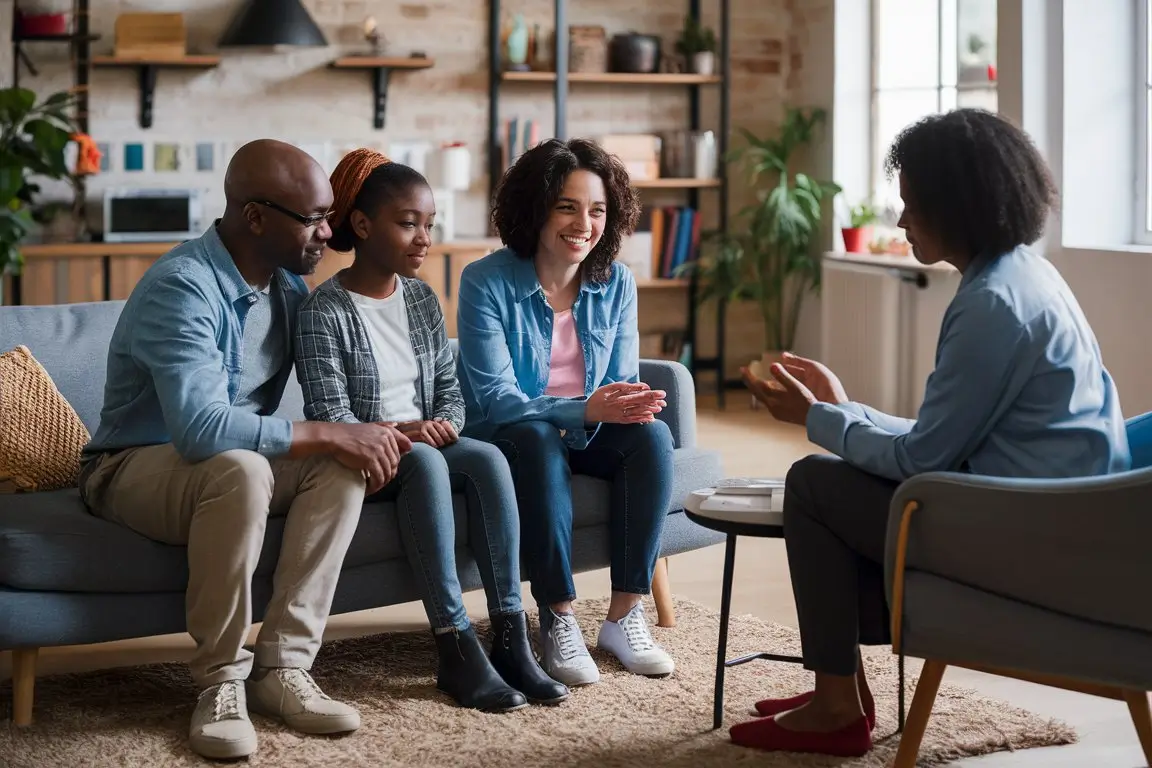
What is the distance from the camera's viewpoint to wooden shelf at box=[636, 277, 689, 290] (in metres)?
6.82

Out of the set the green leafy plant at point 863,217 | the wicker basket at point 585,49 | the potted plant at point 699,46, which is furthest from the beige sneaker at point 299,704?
the potted plant at point 699,46

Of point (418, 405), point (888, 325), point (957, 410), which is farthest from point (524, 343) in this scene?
point (888, 325)

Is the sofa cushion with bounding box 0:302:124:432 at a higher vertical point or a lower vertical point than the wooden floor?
higher

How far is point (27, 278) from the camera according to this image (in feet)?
19.2

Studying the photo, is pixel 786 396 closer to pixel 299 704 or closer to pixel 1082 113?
pixel 299 704

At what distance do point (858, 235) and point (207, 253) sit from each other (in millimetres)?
4171

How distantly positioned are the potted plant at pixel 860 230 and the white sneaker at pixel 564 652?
3.86 meters

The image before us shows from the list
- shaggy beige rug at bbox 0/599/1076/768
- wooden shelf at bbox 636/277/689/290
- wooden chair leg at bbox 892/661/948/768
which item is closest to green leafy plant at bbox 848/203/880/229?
wooden shelf at bbox 636/277/689/290

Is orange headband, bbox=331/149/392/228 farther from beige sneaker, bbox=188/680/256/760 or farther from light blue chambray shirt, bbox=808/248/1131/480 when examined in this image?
light blue chambray shirt, bbox=808/248/1131/480

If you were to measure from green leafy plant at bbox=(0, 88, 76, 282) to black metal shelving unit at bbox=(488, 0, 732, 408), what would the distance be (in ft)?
6.58

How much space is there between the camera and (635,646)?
9.45 ft

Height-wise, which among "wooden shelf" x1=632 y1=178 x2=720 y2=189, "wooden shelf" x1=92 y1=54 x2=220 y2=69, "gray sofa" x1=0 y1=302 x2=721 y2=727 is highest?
"wooden shelf" x1=92 y1=54 x2=220 y2=69

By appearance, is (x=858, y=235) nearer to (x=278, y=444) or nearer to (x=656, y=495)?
(x=656, y=495)

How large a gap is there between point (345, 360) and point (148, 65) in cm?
405
